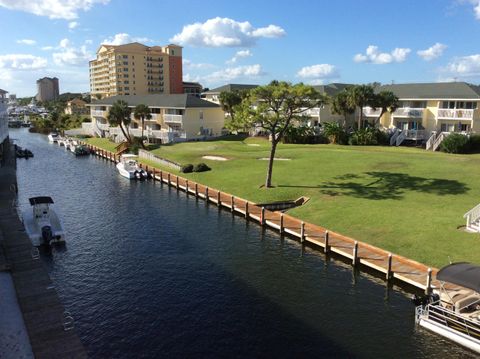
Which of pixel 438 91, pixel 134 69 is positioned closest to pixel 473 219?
pixel 438 91

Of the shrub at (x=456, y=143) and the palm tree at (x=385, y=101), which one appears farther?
the palm tree at (x=385, y=101)

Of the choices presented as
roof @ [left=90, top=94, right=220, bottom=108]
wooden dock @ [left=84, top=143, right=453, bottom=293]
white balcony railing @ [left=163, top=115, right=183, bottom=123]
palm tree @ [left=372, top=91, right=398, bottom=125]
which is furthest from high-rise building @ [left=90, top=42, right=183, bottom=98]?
wooden dock @ [left=84, top=143, right=453, bottom=293]

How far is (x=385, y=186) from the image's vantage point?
43.2 meters

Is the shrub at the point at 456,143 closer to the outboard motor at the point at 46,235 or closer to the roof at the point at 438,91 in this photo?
the roof at the point at 438,91

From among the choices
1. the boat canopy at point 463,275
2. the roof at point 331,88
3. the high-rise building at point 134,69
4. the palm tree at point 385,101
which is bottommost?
the boat canopy at point 463,275

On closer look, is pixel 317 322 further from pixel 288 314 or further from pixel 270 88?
pixel 270 88

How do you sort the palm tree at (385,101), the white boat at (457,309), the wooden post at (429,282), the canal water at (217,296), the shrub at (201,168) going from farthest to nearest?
the palm tree at (385,101) < the shrub at (201,168) < the wooden post at (429,282) < the canal water at (217,296) < the white boat at (457,309)

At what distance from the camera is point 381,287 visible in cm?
2575

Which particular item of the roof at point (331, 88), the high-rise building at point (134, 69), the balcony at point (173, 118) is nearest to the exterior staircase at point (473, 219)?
the roof at point (331, 88)

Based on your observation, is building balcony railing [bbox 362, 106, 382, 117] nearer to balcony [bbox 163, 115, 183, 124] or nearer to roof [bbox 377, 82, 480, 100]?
roof [bbox 377, 82, 480, 100]

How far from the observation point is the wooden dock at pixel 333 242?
25625 mm

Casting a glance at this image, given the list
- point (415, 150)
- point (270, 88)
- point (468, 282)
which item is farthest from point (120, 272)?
point (415, 150)

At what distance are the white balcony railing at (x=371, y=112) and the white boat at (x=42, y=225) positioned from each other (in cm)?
5991

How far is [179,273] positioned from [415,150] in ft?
157
